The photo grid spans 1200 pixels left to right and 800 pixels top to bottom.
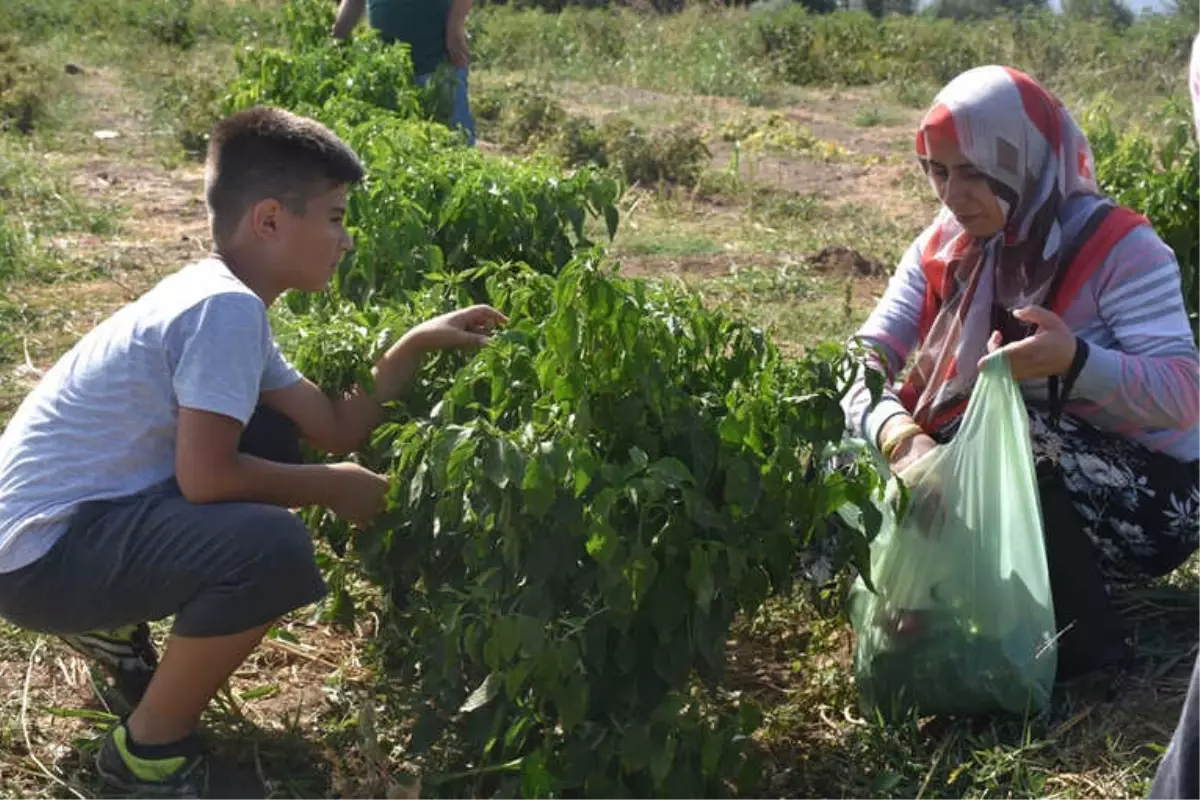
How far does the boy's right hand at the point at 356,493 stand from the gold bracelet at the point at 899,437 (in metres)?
0.99

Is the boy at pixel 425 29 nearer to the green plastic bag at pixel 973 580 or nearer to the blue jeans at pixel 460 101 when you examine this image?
the blue jeans at pixel 460 101

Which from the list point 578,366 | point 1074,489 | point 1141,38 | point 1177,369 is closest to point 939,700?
point 1074,489

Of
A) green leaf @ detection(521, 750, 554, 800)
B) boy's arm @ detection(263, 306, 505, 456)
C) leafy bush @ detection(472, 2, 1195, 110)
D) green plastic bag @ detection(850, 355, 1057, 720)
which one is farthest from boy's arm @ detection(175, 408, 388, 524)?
leafy bush @ detection(472, 2, 1195, 110)

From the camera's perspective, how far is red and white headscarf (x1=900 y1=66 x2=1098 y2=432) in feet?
10.2

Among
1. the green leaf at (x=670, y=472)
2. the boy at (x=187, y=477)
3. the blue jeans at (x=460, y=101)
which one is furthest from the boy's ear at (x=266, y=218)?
the blue jeans at (x=460, y=101)

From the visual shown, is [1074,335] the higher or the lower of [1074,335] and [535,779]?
the higher

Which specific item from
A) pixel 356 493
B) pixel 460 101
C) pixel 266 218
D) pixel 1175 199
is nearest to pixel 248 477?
pixel 356 493

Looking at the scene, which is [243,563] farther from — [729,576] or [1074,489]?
[1074,489]

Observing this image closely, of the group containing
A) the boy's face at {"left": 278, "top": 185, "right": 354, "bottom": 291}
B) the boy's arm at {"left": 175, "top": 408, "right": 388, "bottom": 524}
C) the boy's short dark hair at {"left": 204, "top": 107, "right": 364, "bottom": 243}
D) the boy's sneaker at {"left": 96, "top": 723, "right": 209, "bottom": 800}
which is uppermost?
the boy's short dark hair at {"left": 204, "top": 107, "right": 364, "bottom": 243}

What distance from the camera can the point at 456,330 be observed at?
9.41 feet

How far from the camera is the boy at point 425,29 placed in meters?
6.81

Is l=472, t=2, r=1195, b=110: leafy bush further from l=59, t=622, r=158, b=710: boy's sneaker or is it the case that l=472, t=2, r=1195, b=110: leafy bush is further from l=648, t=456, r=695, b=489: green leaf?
l=648, t=456, r=695, b=489: green leaf

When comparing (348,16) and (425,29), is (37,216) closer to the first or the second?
(348,16)

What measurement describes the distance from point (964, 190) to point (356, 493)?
4.22 feet
